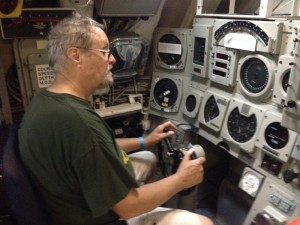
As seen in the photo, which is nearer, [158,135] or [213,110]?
[158,135]

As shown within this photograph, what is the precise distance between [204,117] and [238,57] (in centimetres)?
50

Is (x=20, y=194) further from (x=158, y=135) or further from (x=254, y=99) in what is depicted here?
(x=254, y=99)

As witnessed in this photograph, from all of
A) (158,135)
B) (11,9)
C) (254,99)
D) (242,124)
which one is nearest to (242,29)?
(254,99)

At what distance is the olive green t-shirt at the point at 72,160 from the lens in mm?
1047

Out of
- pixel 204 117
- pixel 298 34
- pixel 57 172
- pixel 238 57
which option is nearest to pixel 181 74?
pixel 204 117

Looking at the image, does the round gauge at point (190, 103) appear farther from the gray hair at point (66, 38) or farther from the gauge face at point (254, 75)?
the gray hair at point (66, 38)

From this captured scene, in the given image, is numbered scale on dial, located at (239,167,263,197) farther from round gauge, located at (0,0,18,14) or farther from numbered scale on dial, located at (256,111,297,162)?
round gauge, located at (0,0,18,14)

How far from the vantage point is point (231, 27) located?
5.79ft

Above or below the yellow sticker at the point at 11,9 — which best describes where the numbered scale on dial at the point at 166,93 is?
below

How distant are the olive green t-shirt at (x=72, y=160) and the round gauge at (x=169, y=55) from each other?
1.28 metres

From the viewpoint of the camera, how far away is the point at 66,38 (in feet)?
4.14

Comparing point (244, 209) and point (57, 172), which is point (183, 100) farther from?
point (57, 172)

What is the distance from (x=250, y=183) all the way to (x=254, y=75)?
24.6 inches

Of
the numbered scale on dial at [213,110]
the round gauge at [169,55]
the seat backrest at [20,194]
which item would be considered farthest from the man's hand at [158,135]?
the seat backrest at [20,194]
